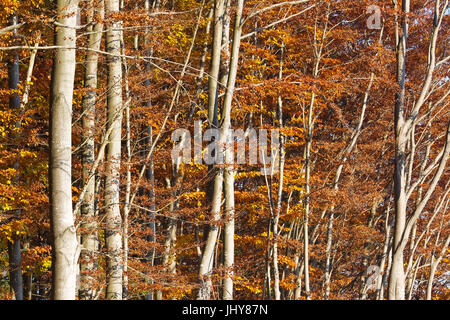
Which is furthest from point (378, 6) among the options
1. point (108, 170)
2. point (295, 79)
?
point (108, 170)

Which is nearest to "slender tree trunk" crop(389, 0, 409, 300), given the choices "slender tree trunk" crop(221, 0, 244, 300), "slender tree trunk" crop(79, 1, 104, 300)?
"slender tree trunk" crop(221, 0, 244, 300)

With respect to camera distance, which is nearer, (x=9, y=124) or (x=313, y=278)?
(x=9, y=124)

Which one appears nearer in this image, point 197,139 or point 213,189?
point 213,189

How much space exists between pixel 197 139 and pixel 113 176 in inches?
244

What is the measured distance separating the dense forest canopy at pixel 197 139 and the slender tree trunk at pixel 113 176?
28mm

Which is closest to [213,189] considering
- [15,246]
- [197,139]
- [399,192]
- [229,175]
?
[229,175]

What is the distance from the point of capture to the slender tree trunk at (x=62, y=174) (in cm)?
543

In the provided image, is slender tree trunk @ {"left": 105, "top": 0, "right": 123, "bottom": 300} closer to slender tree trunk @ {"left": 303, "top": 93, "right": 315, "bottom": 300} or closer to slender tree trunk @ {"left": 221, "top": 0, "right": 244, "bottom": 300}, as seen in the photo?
slender tree trunk @ {"left": 221, "top": 0, "right": 244, "bottom": 300}

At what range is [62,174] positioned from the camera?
551 cm

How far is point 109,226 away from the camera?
823 cm

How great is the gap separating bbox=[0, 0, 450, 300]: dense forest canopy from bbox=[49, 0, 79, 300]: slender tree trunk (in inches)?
0.6

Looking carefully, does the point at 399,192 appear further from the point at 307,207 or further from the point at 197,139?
the point at 197,139
